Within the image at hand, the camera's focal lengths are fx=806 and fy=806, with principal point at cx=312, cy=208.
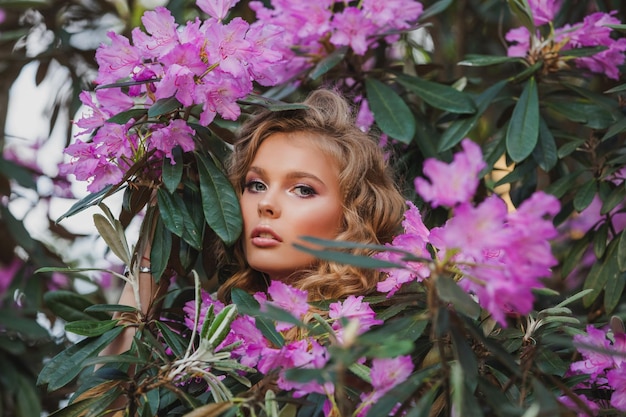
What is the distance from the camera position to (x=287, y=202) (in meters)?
1.50

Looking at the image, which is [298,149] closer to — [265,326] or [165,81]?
[165,81]

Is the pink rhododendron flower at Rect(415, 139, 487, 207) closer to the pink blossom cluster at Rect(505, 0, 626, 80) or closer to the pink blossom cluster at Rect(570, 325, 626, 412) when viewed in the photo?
the pink blossom cluster at Rect(570, 325, 626, 412)

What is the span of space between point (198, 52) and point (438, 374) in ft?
2.27

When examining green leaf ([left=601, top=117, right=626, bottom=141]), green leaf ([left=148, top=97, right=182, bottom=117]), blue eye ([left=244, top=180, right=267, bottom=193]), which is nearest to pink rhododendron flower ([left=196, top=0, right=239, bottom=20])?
green leaf ([left=148, top=97, right=182, bottom=117])

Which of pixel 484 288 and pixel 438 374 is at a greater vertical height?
pixel 484 288

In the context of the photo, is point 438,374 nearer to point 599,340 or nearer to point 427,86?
point 599,340

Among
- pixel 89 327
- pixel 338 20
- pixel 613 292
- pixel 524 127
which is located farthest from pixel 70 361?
pixel 613 292

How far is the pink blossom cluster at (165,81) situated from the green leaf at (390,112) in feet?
0.88

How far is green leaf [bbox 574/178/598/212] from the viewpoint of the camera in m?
1.71

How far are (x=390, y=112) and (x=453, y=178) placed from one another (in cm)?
77

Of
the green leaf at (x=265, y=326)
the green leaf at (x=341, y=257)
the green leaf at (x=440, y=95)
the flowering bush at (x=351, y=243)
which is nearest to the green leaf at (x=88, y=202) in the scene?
the flowering bush at (x=351, y=243)

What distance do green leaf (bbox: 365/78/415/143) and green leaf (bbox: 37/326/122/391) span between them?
2.15 feet

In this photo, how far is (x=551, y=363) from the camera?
4.39ft

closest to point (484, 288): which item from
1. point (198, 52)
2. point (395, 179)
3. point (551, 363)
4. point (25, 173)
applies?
point (551, 363)
